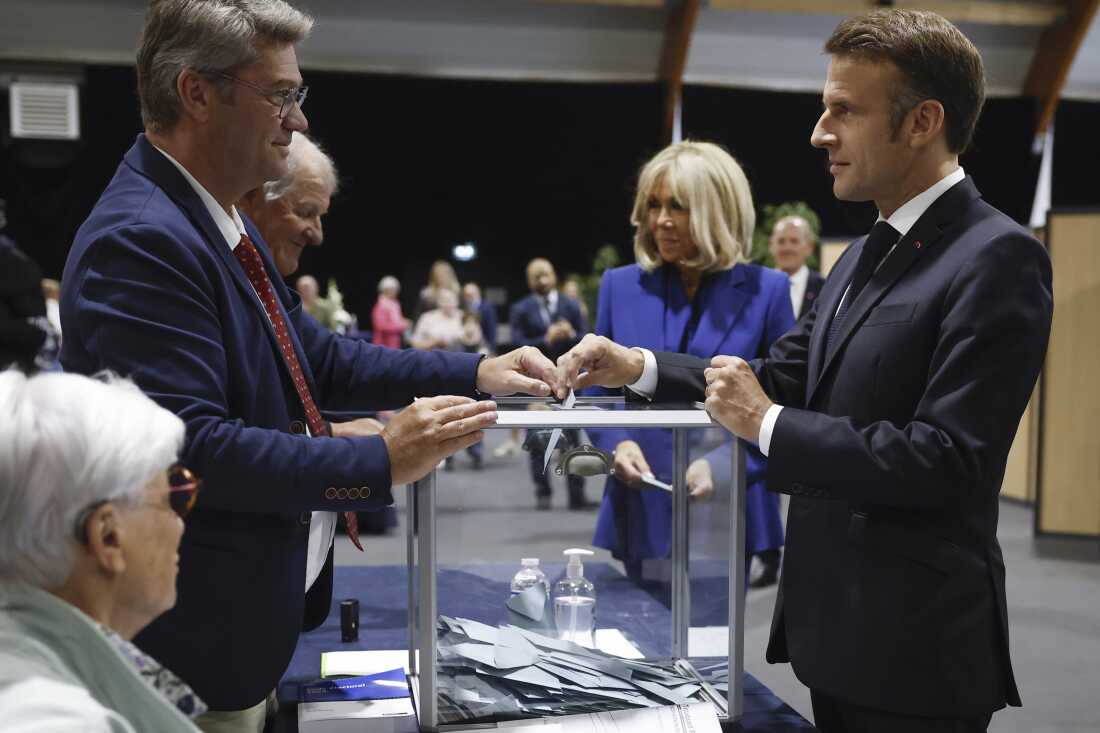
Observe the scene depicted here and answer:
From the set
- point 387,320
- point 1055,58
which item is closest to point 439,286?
point 387,320

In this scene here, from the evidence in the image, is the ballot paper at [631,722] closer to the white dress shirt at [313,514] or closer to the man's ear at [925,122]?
the white dress shirt at [313,514]

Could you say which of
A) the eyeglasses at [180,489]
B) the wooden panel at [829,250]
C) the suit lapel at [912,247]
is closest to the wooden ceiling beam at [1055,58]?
the wooden panel at [829,250]

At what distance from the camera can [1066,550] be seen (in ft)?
18.5

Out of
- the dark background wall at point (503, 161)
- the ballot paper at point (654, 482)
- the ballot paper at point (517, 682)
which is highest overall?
the dark background wall at point (503, 161)

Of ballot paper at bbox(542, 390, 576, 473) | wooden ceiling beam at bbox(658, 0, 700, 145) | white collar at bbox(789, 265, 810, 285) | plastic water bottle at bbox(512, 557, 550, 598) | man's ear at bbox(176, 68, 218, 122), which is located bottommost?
plastic water bottle at bbox(512, 557, 550, 598)

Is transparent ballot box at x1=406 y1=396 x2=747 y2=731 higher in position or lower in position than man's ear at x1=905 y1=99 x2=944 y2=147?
lower

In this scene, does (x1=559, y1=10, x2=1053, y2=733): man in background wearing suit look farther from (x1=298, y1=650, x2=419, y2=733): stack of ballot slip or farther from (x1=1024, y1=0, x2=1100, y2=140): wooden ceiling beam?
(x1=1024, y1=0, x2=1100, y2=140): wooden ceiling beam

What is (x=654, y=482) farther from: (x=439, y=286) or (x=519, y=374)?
(x=439, y=286)

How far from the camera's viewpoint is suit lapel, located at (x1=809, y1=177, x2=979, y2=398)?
1.44m

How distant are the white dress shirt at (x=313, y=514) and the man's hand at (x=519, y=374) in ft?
1.19

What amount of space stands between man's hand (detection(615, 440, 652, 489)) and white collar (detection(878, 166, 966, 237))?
0.52m

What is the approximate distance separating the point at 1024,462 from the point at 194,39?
260 inches

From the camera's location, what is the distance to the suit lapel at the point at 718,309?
252 centimetres

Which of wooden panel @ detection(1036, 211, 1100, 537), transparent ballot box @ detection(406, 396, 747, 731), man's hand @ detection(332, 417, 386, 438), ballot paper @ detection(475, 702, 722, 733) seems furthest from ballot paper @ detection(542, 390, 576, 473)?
wooden panel @ detection(1036, 211, 1100, 537)
